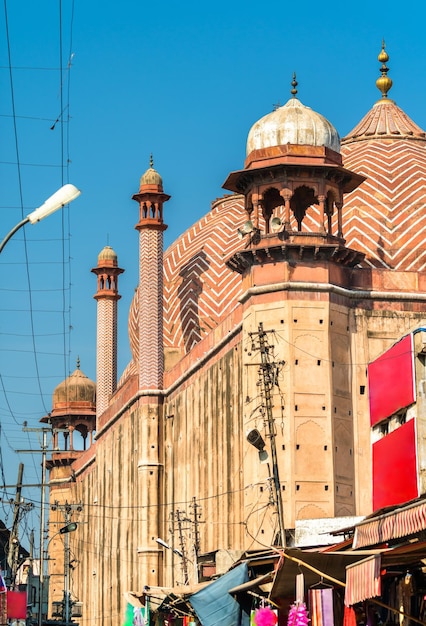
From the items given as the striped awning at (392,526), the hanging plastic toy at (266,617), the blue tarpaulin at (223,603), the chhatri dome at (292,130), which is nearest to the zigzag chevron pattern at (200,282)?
the chhatri dome at (292,130)

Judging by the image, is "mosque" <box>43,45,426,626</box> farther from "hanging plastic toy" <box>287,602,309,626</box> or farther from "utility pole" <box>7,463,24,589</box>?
"hanging plastic toy" <box>287,602,309,626</box>

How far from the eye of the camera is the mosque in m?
27.6

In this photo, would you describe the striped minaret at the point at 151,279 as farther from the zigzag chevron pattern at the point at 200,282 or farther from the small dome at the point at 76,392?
the small dome at the point at 76,392

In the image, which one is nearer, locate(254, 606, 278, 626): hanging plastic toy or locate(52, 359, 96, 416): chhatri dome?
locate(254, 606, 278, 626): hanging plastic toy

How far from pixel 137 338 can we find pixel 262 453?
12.2 m

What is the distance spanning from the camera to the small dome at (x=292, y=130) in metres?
29.3

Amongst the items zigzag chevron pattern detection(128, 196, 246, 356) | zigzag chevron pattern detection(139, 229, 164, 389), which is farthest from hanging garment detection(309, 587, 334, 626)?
zigzag chevron pattern detection(139, 229, 164, 389)

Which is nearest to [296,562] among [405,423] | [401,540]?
[401,540]

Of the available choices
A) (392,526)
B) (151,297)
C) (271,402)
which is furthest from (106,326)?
(392,526)

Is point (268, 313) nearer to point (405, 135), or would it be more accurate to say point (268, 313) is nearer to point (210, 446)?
point (210, 446)

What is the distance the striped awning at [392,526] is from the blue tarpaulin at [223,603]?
11.9 feet

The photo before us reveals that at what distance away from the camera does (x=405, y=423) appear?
2108 cm

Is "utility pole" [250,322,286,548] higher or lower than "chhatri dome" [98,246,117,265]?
lower

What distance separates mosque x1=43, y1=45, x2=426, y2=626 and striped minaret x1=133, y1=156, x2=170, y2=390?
40 millimetres
